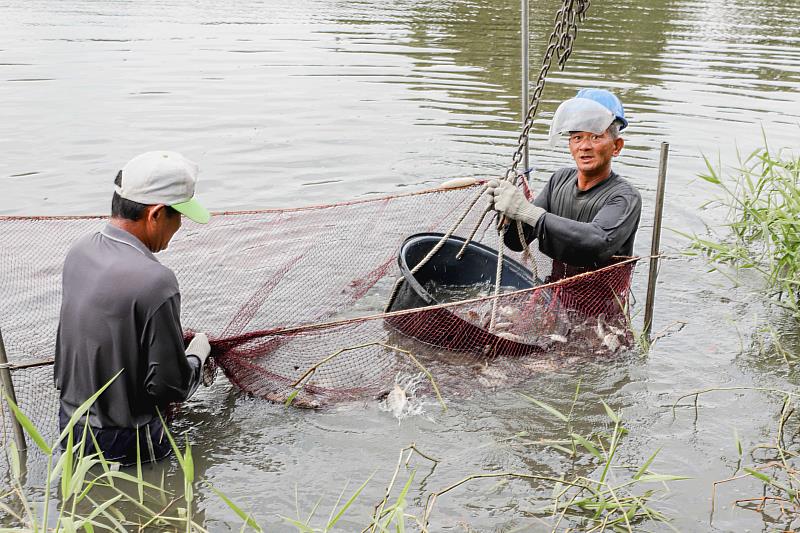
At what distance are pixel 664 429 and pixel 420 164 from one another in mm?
4774

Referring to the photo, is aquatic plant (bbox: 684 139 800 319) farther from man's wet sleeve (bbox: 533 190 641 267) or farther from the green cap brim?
the green cap brim

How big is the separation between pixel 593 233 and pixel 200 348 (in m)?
2.10

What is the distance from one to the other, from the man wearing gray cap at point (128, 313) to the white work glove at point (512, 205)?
5.73ft

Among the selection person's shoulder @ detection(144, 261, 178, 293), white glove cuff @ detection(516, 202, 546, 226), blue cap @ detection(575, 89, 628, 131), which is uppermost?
blue cap @ detection(575, 89, 628, 131)

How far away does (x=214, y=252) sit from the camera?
5562 millimetres

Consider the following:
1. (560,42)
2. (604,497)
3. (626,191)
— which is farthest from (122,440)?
(560,42)

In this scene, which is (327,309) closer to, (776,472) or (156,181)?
(156,181)

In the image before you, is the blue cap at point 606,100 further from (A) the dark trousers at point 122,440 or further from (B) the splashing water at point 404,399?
(A) the dark trousers at point 122,440

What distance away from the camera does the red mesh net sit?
3.89 metres

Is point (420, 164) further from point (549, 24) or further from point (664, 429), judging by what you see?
point (549, 24)

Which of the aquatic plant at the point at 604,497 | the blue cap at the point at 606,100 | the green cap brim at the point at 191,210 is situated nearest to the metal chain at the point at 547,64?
the blue cap at the point at 606,100

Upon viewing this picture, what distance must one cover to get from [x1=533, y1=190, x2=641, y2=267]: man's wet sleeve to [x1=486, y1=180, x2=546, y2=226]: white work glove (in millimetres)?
51

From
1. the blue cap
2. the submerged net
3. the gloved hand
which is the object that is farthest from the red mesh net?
the blue cap

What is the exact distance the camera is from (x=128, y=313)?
2945mm
